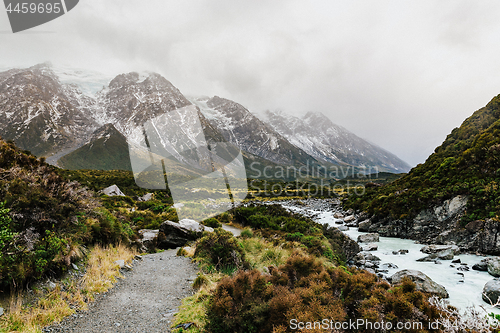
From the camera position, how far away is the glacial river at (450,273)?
934 centimetres

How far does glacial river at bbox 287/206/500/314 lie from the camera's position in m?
9.34

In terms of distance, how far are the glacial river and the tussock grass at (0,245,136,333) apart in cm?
1213

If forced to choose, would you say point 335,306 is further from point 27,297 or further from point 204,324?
point 27,297

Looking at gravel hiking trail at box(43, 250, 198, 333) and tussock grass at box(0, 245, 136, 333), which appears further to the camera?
gravel hiking trail at box(43, 250, 198, 333)

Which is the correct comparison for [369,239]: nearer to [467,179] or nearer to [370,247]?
[370,247]

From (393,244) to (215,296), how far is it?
19.9 m

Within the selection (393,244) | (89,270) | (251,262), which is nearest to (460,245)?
(393,244)

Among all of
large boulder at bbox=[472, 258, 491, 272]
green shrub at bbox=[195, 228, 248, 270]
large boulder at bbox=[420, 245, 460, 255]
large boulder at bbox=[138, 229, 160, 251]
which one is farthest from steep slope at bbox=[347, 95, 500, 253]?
large boulder at bbox=[138, 229, 160, 251]

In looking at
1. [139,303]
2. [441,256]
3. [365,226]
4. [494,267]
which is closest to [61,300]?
[139,303]

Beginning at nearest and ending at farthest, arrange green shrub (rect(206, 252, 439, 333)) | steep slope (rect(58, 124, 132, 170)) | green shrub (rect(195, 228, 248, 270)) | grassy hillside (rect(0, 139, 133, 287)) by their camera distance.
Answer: green shrub (rect(206, 252, 439, 333)) → grassy hillside (rect(0, 139, 133, 287)) → green shrub (rect(195, 228, 248, 270)) → steep slope (rect(58, 124, 132, 170))

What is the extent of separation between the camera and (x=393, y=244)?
18984 millimetres

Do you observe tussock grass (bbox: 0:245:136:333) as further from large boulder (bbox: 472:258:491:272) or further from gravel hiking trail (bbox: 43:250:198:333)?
large boulder (bbox: 472:258:491:272)

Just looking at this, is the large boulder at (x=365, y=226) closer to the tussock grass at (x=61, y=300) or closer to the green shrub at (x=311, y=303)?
the green shrub at (x=311, y=303)

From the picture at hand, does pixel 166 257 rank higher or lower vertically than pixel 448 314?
lower
